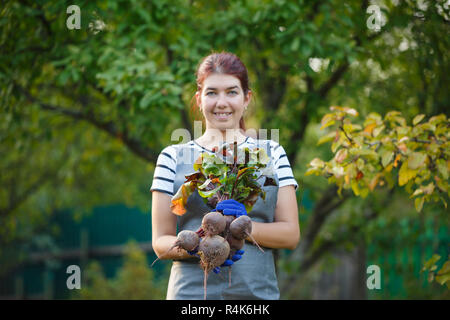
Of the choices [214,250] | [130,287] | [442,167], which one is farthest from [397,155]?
[130,287]

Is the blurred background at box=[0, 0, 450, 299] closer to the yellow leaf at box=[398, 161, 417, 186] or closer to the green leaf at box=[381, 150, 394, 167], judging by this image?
the yellow leaf at box=[398, 161, 417, 186]

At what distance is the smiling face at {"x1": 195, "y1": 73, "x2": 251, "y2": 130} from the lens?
188cm

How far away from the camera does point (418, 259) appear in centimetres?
588

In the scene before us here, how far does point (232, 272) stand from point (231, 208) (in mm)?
358

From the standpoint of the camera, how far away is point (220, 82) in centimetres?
189

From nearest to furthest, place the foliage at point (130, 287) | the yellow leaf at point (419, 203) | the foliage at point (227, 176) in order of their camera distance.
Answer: the foliage at point (227, 176), the yellow leaf at point (419, 203), the foliage at point (130, 287)

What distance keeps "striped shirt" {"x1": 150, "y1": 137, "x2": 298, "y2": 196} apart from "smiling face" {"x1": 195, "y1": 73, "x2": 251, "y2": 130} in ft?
0.38

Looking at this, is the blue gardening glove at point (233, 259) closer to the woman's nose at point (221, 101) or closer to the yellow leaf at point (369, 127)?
the woman's nose at point (221, 101)

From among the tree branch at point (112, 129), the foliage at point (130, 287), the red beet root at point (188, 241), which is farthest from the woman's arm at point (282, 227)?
the foliage at point (130, 287)

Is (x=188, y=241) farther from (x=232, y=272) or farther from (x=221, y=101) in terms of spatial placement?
(x=221, y=101)

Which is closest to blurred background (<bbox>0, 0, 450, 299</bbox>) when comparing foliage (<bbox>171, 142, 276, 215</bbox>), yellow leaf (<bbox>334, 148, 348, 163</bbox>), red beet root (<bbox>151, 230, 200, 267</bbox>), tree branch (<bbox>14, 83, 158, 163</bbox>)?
tree branch (<bbox>14, 83, 158, 163</bbox>)

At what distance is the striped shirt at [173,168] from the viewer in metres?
1.86

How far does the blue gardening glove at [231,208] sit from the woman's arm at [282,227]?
0.11 meters
